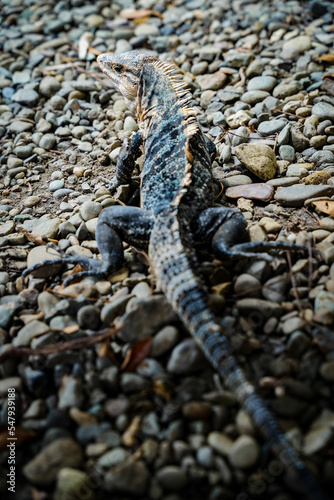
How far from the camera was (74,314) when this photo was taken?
113 inches

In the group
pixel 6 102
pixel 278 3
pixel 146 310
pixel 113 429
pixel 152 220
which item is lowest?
pixel 113 429

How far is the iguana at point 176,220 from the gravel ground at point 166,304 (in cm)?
12

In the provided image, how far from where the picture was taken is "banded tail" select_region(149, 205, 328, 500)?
1.91 metres

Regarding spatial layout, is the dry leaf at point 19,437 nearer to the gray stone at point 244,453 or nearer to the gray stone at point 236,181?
the gray stone at point 244,453

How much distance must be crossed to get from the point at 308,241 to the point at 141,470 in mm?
1902

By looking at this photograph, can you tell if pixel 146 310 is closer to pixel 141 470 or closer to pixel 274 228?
pixel 141 470

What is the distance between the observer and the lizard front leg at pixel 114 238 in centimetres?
313

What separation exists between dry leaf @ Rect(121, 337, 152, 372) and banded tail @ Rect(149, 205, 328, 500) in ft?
0.89

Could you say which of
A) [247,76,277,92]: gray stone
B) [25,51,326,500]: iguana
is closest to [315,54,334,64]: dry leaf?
[247,76,277,92]: gray stone

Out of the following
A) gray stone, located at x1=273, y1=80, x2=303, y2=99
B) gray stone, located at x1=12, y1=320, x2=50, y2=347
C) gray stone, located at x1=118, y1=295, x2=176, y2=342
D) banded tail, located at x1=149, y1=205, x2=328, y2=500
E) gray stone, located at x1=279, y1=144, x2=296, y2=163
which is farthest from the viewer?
gray stone, located at x1=273, y1=80, x2=303, y2=99

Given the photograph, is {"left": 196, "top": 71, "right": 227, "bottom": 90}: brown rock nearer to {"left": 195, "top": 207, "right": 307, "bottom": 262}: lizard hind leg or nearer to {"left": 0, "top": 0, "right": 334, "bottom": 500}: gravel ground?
{"left": 0, "top": 0, "right": 334, "bottom": 500}: gravel ground

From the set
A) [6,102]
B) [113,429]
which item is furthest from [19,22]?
[113,429]

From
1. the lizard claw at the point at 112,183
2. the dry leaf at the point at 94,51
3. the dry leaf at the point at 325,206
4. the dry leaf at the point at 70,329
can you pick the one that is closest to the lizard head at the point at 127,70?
the lizard claw at the point at 112,183

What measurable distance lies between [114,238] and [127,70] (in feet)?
6.67
